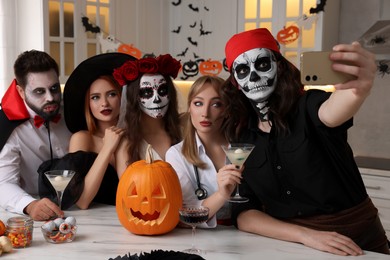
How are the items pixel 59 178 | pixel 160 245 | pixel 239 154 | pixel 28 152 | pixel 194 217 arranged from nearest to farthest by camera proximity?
pixel 194 217
pixel 160 245
pixel 239 154
pixel 59 178
pixel 28 152

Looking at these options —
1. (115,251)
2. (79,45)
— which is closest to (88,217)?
(115,251)

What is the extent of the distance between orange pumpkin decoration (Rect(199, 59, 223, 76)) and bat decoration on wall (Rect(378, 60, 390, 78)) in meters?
1.37

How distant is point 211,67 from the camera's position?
456cm

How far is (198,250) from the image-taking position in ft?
6.00

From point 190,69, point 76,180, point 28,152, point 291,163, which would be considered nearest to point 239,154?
point 291,163

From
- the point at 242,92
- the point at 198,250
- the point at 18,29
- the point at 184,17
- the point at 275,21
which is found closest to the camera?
the point at 198,250

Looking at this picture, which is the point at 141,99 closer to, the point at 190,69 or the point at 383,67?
the point at 190,69

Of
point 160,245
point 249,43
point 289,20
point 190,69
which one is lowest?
point 160,245

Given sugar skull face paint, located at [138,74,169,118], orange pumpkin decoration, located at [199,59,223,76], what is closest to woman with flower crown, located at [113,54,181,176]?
sugar skull face paint, located at [138,74,169,118]

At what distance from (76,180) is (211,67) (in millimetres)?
2375

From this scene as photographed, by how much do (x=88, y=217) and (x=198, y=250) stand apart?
0.70 metres

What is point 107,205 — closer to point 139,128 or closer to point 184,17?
point 139,128

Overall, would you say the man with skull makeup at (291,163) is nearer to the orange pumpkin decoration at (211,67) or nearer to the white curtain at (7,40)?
the white curtain at (7,40)

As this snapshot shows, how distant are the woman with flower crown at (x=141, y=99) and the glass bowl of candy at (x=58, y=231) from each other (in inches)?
25.2
